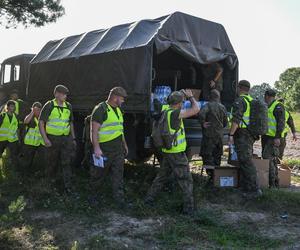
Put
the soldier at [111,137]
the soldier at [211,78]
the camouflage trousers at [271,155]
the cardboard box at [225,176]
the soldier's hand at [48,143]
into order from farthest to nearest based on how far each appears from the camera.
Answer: the soldier at [211,78]
the camouflage trousers at [271,155]
the cardboard box at [225,176]
the soldier's hand at [48,143]
the soldier at [111,137]

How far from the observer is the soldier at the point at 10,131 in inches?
337

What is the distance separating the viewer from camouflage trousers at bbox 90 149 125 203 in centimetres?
631

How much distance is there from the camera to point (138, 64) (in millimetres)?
7562

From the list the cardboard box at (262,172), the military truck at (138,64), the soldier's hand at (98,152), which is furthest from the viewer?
the cardboard box at (262,172)

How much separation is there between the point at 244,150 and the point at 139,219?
2.35m

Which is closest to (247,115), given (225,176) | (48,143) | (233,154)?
(233,154)

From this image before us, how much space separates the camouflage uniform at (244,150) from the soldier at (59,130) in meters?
2.70

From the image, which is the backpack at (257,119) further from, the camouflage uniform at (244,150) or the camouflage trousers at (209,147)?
the camouflage trousers at (209,147)

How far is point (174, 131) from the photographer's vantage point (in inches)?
242

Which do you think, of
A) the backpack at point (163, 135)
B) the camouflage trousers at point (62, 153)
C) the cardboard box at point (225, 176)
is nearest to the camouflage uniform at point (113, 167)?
the backpack at point (163, 135)

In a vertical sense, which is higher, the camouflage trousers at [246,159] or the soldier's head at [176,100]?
the soldier's head at [176,100]

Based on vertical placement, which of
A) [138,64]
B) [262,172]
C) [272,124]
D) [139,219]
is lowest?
[139,219]

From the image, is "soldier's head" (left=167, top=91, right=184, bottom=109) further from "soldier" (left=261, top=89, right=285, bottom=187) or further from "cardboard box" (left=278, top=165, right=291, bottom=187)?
"cardboard box" (left=278, top=165, right=291, bottom=187)

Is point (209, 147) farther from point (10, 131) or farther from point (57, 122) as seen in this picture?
point (10, 131)
